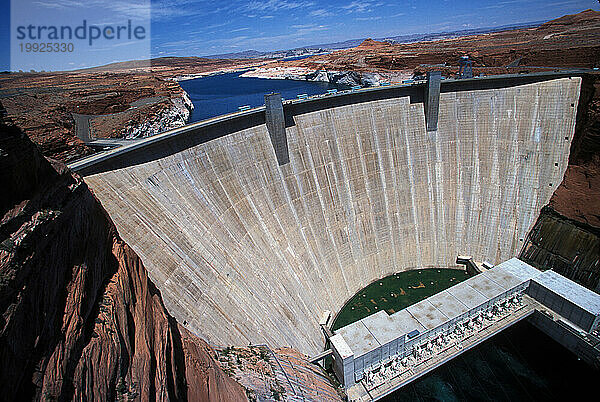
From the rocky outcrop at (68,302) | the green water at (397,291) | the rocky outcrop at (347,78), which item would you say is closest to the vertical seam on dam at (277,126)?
the green water at (397,291)

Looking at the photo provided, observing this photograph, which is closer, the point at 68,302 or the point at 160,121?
the point at 68,302

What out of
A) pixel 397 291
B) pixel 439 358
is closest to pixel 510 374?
pixel 439 358

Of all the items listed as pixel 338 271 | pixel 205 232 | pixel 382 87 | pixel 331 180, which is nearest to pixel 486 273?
pixel 338 271

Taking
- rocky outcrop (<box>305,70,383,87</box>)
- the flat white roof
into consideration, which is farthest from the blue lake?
the flat white roof

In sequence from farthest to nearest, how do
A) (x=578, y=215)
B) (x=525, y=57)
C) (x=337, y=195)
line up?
(x=525, y=57) → (x=337, y=195) → (x=578, y=215)

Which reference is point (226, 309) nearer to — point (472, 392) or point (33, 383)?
point (33, 383)

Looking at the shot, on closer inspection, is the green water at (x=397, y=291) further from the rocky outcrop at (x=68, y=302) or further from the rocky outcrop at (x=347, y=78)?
the rocky outcrop at (x=347, y=78)

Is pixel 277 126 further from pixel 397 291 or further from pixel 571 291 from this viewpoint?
pixel 571 291
